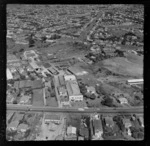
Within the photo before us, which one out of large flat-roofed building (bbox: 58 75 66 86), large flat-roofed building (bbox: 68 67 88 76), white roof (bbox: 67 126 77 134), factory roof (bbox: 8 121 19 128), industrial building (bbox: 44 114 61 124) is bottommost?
white roof (bbox: 67 126 77 134)

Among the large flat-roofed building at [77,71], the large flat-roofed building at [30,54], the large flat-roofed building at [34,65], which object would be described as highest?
the large flat-roofed building at [30,54]

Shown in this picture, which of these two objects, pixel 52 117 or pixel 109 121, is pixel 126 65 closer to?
pixel 109 121

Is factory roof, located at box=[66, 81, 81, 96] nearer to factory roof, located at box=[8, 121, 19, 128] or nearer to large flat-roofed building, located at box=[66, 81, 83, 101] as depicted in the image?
large flat-roofed building, located at box=[66, 81, 83, 101]

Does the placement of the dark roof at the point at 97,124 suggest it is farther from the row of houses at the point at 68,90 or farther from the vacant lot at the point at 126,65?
the vacant lot at the point at 126,65

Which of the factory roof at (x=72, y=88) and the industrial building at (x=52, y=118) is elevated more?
the factory roof at (x=72, y=88)

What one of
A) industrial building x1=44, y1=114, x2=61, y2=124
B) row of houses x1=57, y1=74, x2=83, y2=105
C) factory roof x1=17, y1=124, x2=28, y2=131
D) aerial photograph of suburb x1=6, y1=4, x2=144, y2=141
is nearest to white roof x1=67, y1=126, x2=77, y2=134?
aerial photograph of suburb x1=6, y1=4, x2=144, y2=141

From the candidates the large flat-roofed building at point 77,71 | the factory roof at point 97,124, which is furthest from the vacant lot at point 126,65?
the factory roof at point 97,124
